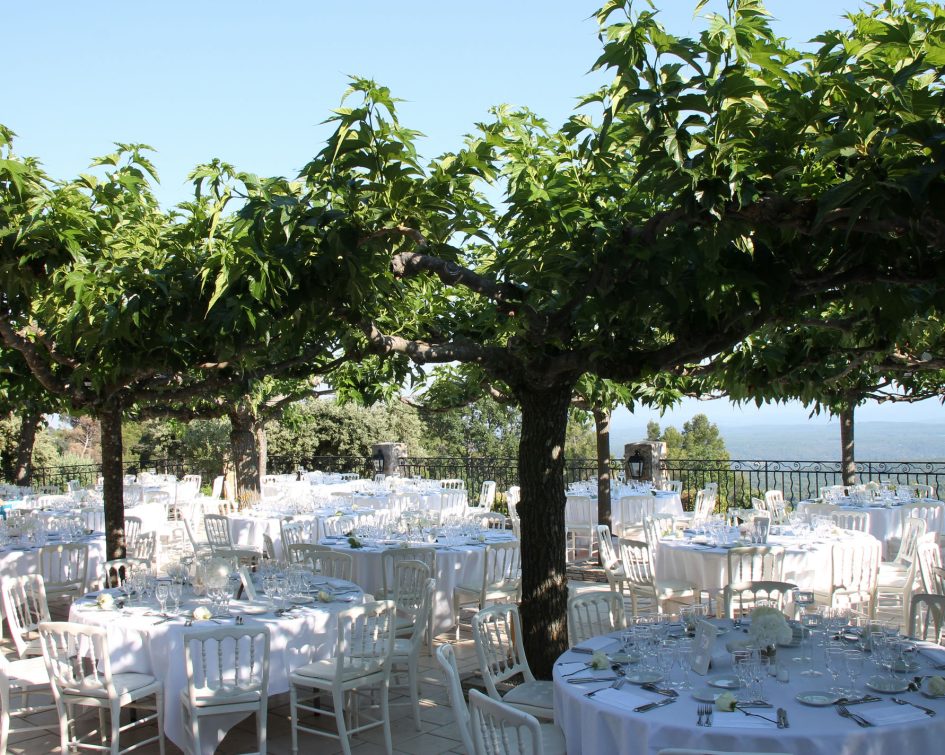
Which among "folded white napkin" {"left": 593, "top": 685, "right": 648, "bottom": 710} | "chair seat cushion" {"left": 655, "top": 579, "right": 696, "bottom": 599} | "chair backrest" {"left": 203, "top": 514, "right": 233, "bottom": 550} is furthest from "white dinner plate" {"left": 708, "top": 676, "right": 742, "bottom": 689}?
"chair backrest" {"left": 203, "top": 514, "right": 233, "bottom": 550}

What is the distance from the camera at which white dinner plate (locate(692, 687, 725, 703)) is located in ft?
12.1

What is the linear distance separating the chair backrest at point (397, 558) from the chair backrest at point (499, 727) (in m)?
3.30

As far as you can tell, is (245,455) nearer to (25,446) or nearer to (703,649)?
(25,446)

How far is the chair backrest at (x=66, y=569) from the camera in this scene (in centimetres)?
782

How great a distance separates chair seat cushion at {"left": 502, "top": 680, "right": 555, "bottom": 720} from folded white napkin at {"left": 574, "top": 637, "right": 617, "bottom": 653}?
343mm

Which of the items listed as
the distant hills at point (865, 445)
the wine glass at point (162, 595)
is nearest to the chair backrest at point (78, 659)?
the wine glass at point (162, 595)

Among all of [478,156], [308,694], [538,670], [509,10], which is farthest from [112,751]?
[509,10]

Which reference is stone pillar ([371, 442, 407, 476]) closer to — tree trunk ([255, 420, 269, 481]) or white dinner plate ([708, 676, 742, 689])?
tree trunk ([255, 420, 269, 481])

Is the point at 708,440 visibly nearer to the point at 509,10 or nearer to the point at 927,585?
the point at 927,585

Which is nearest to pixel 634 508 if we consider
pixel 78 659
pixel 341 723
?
pixel 341 723

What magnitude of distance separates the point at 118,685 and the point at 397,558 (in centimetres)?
274

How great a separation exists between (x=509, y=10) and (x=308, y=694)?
5204 mm

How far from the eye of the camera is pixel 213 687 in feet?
15.8

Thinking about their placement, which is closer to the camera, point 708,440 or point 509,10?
point 509,10
